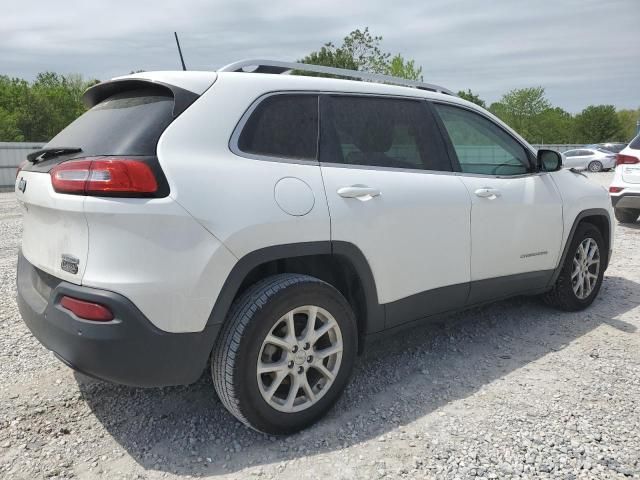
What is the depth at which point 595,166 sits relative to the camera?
28.5 metres

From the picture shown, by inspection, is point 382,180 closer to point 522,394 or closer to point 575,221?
point 522,394

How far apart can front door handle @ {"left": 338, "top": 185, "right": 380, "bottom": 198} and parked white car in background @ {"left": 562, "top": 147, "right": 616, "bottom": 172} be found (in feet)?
92.4

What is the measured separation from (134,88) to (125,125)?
A: 34 centimetres

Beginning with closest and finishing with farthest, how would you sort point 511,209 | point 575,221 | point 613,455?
point 613,455, point 511,209, point 575,221

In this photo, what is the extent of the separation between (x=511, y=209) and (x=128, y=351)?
2.63m

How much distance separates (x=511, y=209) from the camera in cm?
362

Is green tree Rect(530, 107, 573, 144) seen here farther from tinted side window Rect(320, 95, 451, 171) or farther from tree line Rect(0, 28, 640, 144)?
tinted side window Rect(320, 95, 451, 171)

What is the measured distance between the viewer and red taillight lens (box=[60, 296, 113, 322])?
7.11 ft

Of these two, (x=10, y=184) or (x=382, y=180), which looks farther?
(x=10, y=184)

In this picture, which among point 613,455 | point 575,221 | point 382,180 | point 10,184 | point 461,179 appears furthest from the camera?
point 10,184

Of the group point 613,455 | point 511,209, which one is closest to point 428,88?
point 511,209

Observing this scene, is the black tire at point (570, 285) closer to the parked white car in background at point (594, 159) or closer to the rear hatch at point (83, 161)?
the rear hatch at point (83, 161)

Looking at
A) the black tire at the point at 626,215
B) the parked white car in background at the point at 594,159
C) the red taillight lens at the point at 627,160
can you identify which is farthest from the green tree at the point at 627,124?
the red taillight lens at the point at 627,160

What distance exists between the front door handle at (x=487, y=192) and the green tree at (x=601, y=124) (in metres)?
59.1
